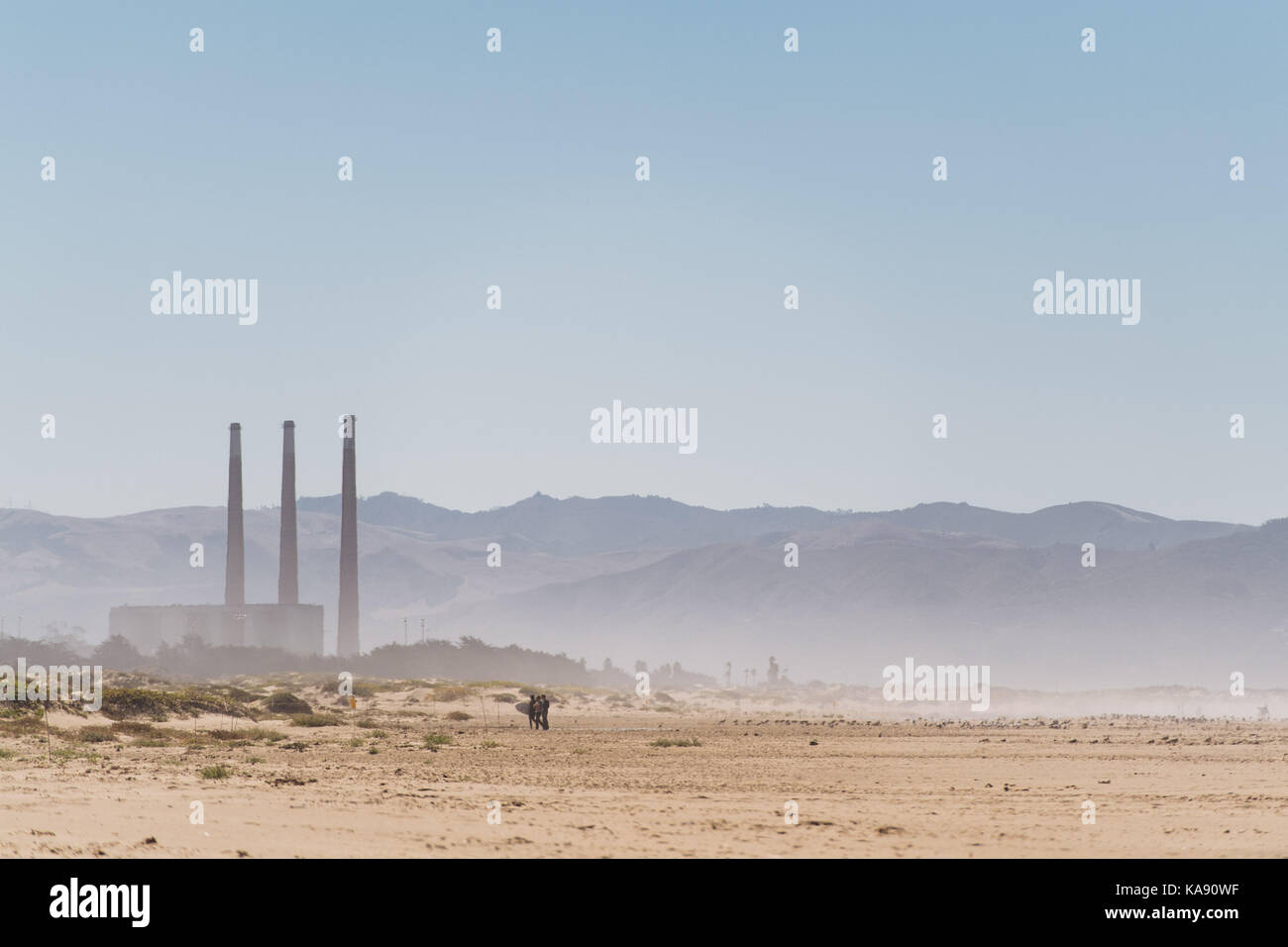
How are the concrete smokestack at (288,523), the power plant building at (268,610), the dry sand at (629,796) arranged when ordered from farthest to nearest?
1. the concrete smokestack at (288,523)
2. the power plant building at (268,610)
3. the dry sand at (629,796)

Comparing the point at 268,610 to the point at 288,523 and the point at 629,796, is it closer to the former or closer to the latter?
the point at 288,523

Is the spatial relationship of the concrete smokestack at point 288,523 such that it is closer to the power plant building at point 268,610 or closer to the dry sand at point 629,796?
the power plant building at point 268,610

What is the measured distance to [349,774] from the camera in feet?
102

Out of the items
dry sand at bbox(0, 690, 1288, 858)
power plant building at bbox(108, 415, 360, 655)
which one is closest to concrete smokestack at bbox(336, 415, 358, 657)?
power plant building at bbox(108, 415, 360, 655)

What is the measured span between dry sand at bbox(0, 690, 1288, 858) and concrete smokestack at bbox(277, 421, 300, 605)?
83.3 m

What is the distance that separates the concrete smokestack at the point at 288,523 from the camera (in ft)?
431

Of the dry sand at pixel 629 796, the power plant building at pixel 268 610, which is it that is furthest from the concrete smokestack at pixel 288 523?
the dry sand at pixel 629 796

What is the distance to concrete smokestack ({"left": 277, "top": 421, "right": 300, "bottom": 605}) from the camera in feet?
431

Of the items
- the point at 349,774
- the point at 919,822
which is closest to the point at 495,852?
the point at 919,822

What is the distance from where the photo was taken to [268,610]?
419 feet

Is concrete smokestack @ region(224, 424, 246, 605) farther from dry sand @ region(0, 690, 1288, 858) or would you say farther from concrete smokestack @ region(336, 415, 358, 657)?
dry sand @ region(0, 690, 1288, 858)

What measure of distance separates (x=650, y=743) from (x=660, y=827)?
78.7ft

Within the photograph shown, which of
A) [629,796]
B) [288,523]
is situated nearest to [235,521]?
[288,523]
